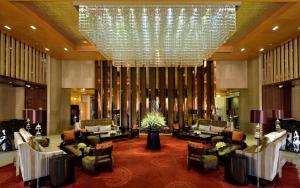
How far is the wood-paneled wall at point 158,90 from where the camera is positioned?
1300 cm

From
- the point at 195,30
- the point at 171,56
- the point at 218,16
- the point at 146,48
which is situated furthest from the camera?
the point at 171,56

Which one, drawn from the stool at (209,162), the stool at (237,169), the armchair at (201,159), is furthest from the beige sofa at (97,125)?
the stool at (237,169)

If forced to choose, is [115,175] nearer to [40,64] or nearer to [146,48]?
[146,48]

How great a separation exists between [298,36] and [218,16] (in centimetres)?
418

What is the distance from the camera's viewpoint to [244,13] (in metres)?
7.12

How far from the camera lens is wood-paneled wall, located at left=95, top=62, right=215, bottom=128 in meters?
13.0

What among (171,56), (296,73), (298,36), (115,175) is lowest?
(115,175)

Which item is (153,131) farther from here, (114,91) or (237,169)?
(114,91)

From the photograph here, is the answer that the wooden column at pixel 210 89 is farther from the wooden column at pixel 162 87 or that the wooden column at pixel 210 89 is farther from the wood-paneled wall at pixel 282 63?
the wood-paneled wall at pixel 282 63

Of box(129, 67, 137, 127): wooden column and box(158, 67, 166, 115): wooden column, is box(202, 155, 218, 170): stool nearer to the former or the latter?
box(158, 67, 166, 115): wooden column

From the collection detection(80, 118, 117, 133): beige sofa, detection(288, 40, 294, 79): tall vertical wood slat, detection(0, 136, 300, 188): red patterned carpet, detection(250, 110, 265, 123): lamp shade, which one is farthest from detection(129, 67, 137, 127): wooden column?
detection(250, 110, 265, 123): lamp shade

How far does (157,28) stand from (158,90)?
665 cm

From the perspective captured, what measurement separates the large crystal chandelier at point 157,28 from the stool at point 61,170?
3.63 meters

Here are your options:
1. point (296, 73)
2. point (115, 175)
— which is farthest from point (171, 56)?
point (115, 175)
